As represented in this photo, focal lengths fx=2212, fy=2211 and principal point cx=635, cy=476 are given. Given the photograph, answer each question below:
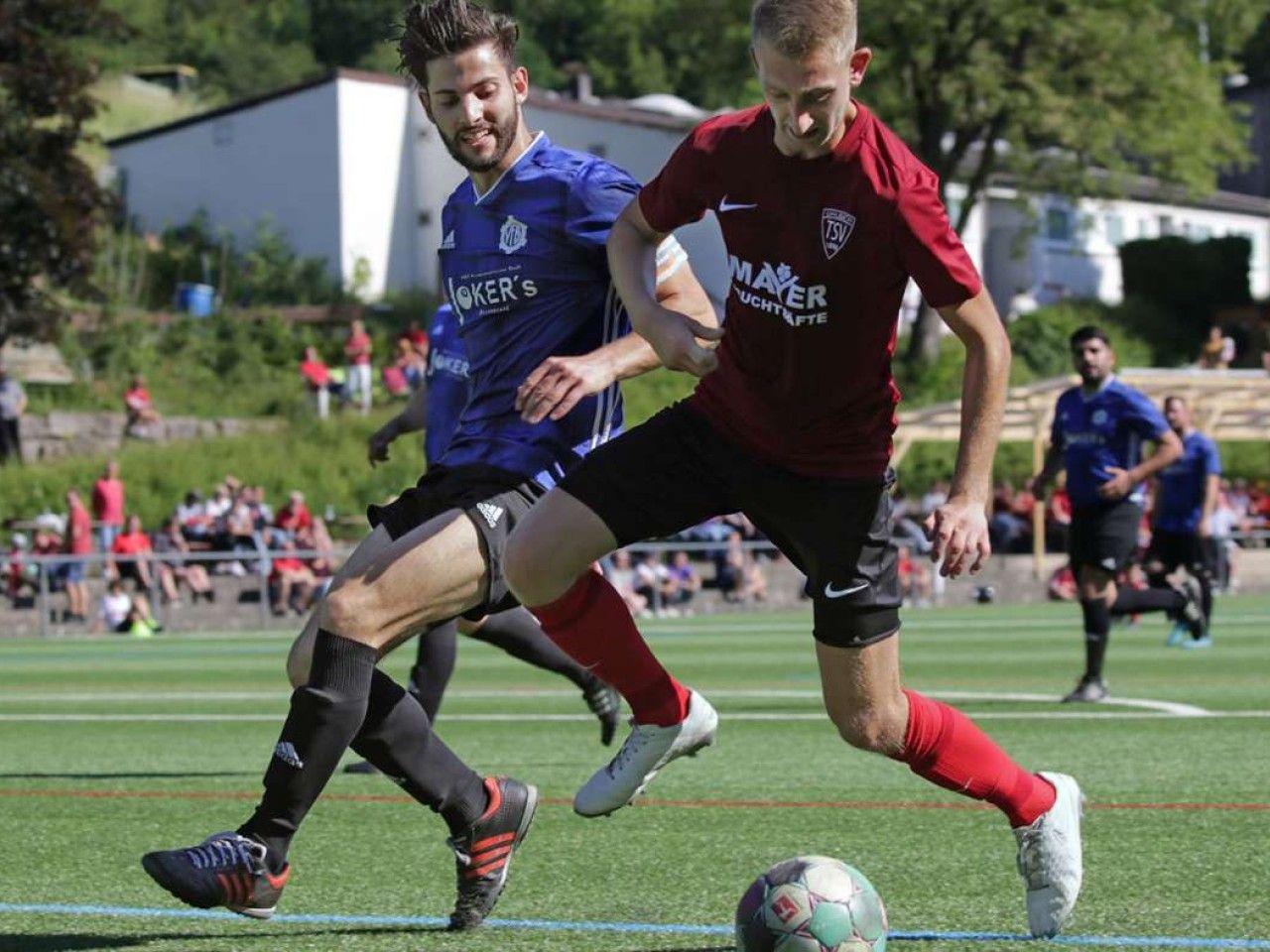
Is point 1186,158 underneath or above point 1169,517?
above

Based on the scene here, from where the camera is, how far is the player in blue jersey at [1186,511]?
18734 mm

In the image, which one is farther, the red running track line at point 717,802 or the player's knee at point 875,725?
the red running track line at point 717,802

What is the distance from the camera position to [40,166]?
113ft

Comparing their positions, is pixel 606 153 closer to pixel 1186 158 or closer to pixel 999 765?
pixel 1186 158

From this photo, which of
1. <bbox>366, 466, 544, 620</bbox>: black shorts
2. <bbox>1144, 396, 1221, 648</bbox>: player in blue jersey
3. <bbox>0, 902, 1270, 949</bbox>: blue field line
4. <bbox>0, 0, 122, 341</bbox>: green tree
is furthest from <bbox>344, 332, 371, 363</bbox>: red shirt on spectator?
<bbox>0, 902, 1270, 949</bbox>: blue field line

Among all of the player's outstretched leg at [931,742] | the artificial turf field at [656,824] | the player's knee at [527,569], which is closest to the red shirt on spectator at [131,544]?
the artificial turf field at [656,824]

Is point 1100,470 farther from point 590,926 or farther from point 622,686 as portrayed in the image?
point 590,926

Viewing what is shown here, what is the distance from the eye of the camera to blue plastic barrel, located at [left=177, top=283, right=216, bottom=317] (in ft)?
152

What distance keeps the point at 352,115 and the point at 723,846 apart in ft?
162

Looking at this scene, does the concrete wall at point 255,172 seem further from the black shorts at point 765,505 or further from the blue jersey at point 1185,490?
the black shorts at point 765,505

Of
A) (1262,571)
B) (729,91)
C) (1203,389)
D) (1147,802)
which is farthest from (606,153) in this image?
(1147,802)

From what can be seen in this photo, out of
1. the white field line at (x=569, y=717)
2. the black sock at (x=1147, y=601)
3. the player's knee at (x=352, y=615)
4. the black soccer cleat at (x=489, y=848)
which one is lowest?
the white field line at (x=569, y=717)

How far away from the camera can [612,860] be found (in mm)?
6500

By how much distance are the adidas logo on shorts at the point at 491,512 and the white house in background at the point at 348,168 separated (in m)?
46.7
